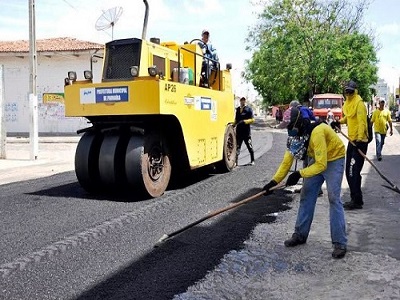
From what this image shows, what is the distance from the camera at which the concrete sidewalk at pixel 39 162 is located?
1102cm

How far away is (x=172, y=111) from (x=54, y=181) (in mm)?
3514

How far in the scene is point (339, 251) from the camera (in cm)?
470

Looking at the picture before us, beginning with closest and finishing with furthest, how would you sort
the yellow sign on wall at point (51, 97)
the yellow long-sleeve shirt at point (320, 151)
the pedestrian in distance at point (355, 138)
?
the yellow long-sleeve shirt at point (320, 151)
the pedestrian in distance at point (355, 138)
the yellow sign on wall at point (51, 97)

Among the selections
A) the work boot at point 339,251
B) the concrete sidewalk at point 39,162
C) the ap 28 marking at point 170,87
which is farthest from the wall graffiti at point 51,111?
the work boot at point 339,251

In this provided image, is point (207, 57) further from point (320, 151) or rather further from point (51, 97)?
point (51, 97)

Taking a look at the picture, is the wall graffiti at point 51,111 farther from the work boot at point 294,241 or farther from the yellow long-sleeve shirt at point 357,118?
the work boot at point 294,241

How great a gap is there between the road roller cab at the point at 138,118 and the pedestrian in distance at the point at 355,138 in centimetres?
268

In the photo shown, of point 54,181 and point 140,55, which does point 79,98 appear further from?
point 54,181

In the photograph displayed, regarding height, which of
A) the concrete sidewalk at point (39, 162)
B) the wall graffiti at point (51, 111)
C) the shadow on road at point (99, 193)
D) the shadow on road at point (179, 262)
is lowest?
the shadow on road at point (179, 262)

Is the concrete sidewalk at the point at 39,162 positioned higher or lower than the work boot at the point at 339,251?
higher

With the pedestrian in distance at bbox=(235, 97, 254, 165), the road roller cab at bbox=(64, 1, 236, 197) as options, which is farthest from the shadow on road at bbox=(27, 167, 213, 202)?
the pedestrian in distance at bbox=(235, 97, 254, 165)

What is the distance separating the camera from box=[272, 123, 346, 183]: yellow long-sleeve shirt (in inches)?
180

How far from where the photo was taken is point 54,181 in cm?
975

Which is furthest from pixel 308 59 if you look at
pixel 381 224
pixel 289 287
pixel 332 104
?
pixel 289 287
